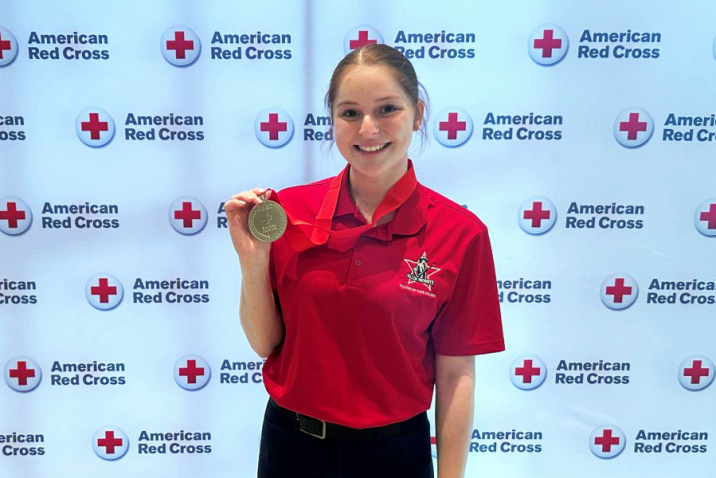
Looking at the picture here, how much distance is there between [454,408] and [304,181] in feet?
3.34

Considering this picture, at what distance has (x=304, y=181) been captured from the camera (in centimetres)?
186

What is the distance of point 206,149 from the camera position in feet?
5.96

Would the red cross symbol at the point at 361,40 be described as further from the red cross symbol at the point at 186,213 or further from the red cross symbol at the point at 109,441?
the red cross symbol at the point at 109,441

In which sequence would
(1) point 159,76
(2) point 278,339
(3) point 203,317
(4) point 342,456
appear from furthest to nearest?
(3) point 203,317 < (1) point 159,76 < (2) point 278,339 < (4) point 342,456

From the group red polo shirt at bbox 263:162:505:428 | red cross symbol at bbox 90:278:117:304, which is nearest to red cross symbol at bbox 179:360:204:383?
red cross symbol at bbox 90:278:117:304

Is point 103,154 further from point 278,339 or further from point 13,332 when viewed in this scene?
point 278,339

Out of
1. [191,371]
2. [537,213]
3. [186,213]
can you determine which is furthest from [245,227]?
[537,213]

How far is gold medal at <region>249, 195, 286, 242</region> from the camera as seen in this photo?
1130 mm

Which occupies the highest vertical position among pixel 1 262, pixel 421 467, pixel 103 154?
pixel 103 154

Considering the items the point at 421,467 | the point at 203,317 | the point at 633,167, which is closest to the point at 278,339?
the point at 421,467

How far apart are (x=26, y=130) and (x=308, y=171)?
106 cm

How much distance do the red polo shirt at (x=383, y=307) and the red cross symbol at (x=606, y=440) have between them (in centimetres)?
120

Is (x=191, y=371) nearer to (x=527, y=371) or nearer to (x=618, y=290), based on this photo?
(x=527, y=371)

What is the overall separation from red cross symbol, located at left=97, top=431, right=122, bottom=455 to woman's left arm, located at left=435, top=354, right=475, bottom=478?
146 cm
